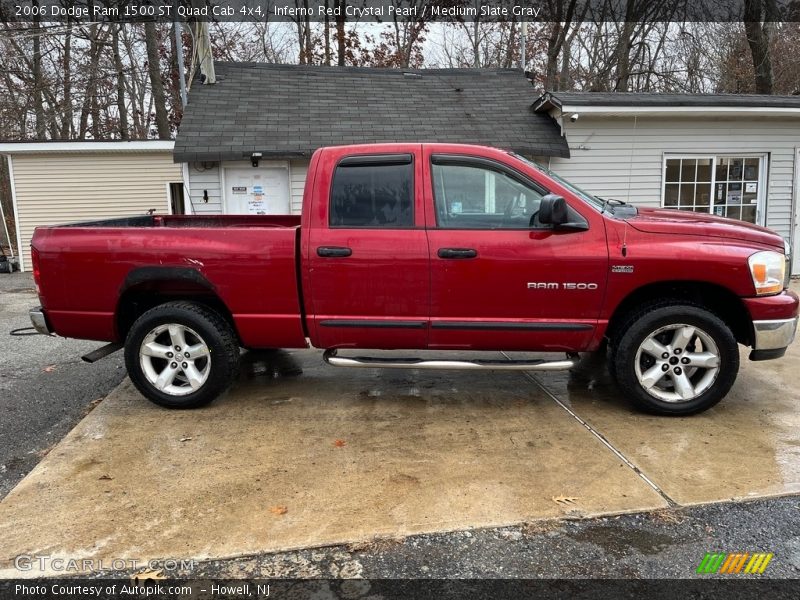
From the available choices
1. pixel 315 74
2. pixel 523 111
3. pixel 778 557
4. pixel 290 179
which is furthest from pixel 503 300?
pixel 315 74

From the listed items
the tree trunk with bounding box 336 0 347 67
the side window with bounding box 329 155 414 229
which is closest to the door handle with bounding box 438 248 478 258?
the side window with bounding box 329 155 414 229

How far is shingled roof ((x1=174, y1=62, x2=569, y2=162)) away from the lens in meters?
10.4

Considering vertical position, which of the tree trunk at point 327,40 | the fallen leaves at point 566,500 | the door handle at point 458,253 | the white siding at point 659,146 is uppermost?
the tree trunk at point 327,40

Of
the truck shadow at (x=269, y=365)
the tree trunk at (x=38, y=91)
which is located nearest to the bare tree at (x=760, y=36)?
the truck shadow at (x=269, y=365)

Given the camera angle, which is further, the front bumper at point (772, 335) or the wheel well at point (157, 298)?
the wheel well at point (157, 298)

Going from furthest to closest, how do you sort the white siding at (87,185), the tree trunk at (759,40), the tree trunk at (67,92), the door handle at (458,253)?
the tree trunk at (67,92) → the tree trunk at (759,40) → the white siding at (87,185) → the door handle at (458,253)

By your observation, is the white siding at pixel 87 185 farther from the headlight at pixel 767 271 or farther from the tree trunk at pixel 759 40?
the tree trunk at pixel 759 40

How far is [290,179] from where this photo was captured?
10602 millimetres

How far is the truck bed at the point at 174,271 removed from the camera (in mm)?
4270

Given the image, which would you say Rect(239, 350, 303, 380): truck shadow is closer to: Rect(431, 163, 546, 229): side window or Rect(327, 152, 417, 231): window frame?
Rect(327, 152, 417, 231): window frame

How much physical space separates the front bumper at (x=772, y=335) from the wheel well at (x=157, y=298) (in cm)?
376

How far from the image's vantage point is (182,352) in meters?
4.46

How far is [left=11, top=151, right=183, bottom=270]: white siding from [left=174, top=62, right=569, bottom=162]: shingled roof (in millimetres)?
2770

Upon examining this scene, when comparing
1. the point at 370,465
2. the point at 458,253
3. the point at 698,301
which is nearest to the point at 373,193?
the point at 458,253
